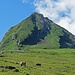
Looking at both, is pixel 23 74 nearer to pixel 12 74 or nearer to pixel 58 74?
pixel 12 74

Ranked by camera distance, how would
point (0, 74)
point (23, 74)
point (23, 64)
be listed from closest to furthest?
point (0, 74) → point (23, 74) → point (23, 64)

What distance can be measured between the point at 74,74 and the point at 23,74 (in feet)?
50.2

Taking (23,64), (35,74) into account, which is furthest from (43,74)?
(23,64)

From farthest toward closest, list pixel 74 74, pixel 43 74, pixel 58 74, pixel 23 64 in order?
pixel 23 64 < pixel 74 74 < pixel 58 74 < pixel 43 74

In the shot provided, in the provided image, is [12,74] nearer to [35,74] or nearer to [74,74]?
[35,74]

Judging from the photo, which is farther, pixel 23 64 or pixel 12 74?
pixel 23 64

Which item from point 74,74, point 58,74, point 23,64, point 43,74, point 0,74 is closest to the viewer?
point 0,74

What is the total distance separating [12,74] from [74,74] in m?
17.5

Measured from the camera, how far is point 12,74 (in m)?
47.3

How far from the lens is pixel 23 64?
69.4 metres

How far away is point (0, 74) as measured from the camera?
44750 millimetres

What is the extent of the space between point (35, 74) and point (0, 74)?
7.98 meters

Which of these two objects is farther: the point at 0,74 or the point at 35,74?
the point at 35,74

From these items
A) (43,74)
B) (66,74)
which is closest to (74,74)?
(66,74)
